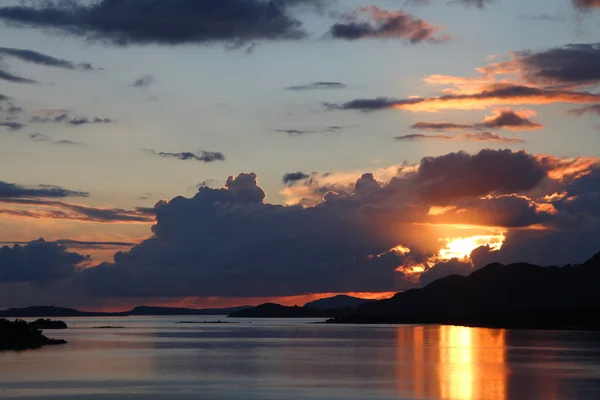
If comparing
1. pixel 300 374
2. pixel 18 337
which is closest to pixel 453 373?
pixel 300 374

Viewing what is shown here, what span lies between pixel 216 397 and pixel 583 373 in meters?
35.3

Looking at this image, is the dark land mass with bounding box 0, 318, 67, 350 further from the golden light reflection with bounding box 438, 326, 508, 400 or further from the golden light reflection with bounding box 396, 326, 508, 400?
the golden light reflection with bounding box 438, 326, 508, 400

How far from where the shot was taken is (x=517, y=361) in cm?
9788

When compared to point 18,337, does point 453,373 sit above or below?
below

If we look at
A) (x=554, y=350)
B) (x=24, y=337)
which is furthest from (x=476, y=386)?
(x=24, y=337)

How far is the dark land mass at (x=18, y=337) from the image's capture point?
119 m

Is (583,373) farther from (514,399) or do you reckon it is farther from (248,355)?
(248,355)

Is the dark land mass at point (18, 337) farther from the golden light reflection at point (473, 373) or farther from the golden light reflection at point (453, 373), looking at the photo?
the golden light reflection at point (473, 373)

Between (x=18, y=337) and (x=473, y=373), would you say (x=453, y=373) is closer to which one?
(x=473, y=373)

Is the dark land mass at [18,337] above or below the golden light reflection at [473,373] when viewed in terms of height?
above

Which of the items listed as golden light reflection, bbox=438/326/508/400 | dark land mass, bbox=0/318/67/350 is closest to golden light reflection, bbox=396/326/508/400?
golden light reflection, bbox=438/326/508/400

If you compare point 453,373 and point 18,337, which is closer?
point 453,373

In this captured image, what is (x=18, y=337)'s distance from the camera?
123000 millimetres

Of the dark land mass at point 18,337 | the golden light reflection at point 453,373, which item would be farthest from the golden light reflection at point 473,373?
the dark land mass at point 18,337
